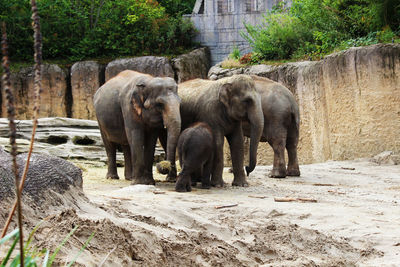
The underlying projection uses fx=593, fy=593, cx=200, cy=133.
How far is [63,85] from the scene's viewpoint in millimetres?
19875

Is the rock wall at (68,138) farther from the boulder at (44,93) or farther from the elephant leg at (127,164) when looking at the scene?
the boulder at (44,93)

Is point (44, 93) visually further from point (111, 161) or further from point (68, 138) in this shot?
point (111, 161)

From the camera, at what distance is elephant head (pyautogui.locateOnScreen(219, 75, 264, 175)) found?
28.9 ft

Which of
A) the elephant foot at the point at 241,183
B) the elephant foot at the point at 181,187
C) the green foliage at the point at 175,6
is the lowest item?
the elephant foot at the point at 241,183

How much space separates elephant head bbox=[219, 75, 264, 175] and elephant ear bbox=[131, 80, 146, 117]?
1194mm

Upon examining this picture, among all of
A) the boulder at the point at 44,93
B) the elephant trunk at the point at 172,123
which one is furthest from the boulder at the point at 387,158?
the boulder at the point at 44,93

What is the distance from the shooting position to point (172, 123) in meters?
8.38

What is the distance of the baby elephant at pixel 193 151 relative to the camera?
8.09 m

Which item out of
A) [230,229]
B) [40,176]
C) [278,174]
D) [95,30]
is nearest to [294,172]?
[278,174]

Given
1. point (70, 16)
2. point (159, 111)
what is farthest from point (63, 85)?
point (159, 111)

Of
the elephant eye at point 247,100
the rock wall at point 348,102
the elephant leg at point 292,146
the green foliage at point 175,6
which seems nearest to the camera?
the elephant eye at point 247,100

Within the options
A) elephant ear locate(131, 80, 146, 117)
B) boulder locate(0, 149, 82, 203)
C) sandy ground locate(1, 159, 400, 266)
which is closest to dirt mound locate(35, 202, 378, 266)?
sandy ground locate(1, 159, 400, 266)

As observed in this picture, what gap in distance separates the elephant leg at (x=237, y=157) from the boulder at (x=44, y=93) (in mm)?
11664

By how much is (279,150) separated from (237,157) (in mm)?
1795
